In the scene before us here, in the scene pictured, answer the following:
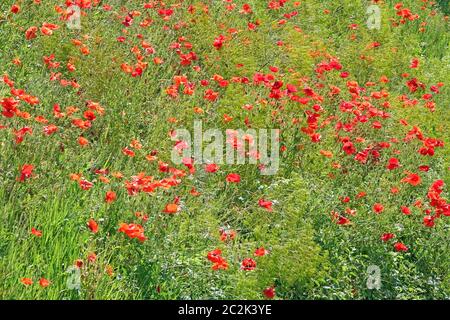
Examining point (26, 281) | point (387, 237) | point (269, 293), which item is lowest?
point (387, 237)

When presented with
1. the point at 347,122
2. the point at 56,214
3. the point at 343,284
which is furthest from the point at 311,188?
the point at 56,214

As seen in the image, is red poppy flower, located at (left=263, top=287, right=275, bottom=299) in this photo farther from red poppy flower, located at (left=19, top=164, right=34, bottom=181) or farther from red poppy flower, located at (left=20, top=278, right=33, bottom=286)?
red poppy flower, located at (left=19, top=164, right=34, bottom=181)

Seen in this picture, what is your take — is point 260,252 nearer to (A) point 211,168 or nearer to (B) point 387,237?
(A) point 211,168

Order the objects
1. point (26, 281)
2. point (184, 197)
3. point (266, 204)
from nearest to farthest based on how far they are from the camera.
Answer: point (26, 281) < point (266, 204) < point (184, 197)

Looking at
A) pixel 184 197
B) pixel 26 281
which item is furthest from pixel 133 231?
pixel 184 197

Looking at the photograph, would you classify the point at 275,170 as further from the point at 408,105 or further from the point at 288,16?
the point at 288,16

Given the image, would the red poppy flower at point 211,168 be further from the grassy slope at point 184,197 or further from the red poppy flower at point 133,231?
the red poppy flower at point 133,231

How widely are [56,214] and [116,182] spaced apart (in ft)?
1.98

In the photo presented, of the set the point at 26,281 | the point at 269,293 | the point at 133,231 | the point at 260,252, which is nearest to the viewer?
the point at 26,281

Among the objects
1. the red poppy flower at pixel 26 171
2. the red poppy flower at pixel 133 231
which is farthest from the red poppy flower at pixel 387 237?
the red poppy flower at pixel 26 171

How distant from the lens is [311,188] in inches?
188

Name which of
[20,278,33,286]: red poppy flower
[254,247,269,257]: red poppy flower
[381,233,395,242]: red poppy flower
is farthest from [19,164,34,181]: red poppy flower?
[381,233,395,242]: red poppy flower

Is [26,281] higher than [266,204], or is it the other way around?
[26,281]

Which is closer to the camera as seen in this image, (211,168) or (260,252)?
(260,252)
